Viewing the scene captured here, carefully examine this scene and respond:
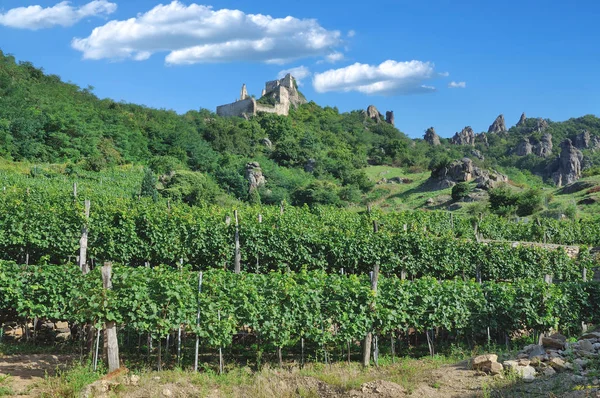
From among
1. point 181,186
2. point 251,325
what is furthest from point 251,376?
point 181,186

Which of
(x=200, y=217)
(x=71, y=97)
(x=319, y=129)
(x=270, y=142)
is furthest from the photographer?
(x=319, y=129)

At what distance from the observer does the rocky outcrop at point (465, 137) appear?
385ft

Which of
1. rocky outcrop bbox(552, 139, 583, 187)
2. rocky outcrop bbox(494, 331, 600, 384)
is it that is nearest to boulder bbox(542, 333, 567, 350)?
rocky outcrop bbox(494, 331, 600, 384)

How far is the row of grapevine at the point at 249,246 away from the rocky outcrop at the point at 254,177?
2444 cm

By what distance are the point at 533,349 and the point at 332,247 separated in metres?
8.25

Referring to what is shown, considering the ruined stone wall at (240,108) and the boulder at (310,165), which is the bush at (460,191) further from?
the ruined stone wall at (240,108)

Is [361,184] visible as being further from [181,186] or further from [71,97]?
[71,97]

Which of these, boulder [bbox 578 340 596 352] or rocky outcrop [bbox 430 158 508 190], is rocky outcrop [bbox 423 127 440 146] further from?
boulder [bbox 578 340 596 352]

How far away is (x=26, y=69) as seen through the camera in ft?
201

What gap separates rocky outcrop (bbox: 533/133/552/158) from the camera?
90875 mm

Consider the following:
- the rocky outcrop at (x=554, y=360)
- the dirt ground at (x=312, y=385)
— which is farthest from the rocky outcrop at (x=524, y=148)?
the dirt ground at (x=312, y=385)

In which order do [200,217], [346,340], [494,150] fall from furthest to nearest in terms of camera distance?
[494,150] → [200,217] → [346,340]

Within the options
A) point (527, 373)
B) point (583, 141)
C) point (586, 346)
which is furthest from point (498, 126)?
point (527, 373)

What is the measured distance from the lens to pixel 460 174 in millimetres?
46656
